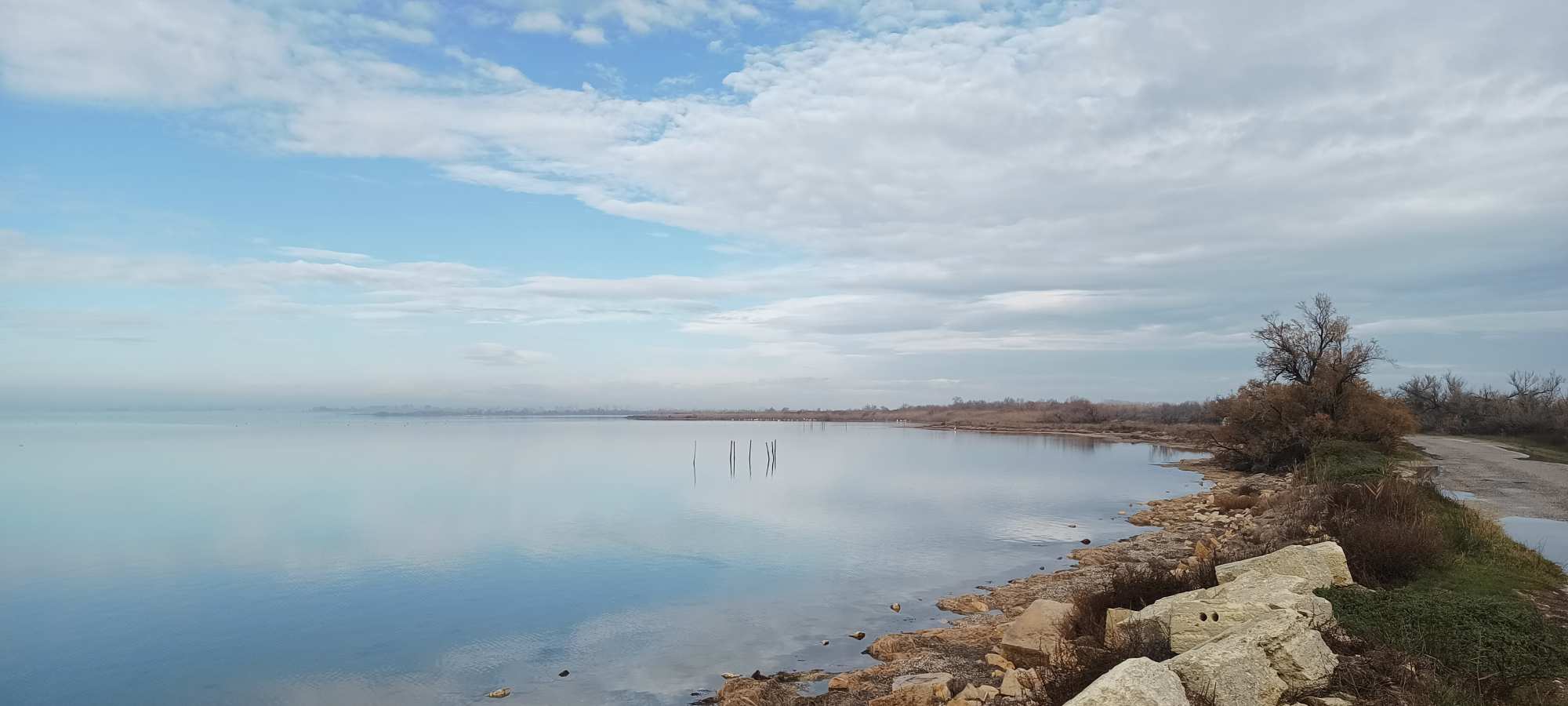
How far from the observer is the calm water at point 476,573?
1125cm

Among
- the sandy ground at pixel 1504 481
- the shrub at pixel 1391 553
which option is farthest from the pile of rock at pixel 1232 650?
the sandy ground at pixel 1504 481

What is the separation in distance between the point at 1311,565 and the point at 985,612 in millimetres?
Answer: 5895

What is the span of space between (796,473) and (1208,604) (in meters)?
38.5

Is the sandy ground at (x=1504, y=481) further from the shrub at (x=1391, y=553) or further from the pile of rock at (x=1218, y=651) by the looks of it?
the pile of rock at (x=1218, y=651)

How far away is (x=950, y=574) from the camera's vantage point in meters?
16.9

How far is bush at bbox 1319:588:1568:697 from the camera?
5.88 meters

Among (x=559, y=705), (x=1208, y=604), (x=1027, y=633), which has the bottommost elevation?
(x=559, y=705)

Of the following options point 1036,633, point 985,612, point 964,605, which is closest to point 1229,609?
point 1036,633

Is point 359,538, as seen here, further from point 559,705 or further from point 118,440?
point 118,440

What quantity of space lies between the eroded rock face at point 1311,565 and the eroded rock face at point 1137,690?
359cm

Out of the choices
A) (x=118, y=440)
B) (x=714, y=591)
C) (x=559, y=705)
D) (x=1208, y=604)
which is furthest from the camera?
(x=118, y=440)

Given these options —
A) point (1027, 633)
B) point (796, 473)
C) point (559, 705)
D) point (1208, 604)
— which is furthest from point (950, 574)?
point (796, 473)

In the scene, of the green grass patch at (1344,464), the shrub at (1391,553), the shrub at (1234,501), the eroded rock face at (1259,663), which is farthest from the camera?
the shrub at (1234,501)

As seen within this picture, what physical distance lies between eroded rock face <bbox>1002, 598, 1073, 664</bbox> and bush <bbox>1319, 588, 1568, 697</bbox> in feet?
9.29
